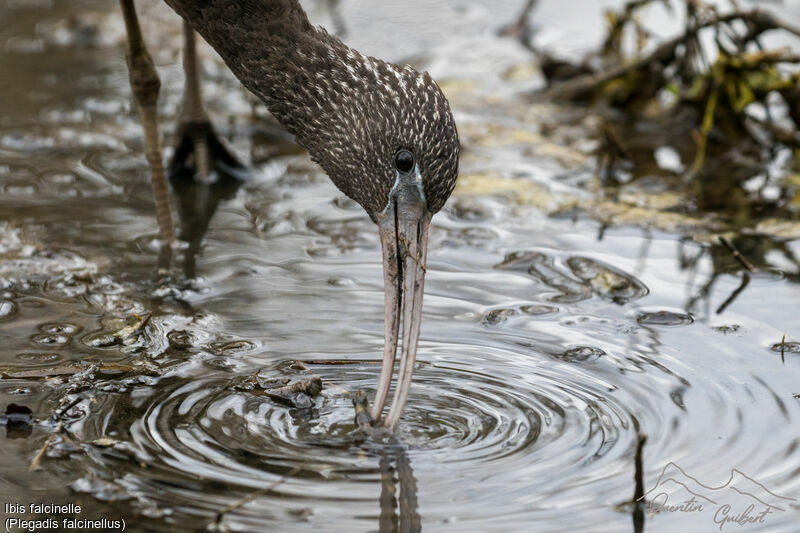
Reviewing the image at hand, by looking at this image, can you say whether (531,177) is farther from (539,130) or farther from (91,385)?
(91,385)

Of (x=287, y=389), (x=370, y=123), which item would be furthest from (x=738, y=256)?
(x=287, y=389)

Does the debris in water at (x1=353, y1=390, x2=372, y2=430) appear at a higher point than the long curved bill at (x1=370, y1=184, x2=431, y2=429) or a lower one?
lower

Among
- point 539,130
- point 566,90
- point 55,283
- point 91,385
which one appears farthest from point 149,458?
point 566,90

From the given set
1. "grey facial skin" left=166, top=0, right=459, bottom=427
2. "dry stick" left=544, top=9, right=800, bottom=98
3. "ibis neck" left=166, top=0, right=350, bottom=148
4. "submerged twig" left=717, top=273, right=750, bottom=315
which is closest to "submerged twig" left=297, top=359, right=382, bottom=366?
"grey facial skin" left=166, top=0, right=459, bottom=427

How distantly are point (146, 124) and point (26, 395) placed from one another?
1.93m

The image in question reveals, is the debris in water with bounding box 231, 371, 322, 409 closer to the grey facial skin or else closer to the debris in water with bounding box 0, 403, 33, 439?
the grey facial skin

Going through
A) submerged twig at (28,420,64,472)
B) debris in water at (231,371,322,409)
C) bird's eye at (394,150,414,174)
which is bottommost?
submerged twig at (28,420,64,472)

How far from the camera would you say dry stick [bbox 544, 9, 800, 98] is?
21.0 feet

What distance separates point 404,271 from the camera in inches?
147

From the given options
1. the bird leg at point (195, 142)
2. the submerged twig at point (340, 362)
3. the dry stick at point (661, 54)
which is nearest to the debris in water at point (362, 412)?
the submerged twig at point (340, 362)

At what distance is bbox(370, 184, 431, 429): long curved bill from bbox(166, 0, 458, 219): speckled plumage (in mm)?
65

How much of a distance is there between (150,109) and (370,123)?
1.81m

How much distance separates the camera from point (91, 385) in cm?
371

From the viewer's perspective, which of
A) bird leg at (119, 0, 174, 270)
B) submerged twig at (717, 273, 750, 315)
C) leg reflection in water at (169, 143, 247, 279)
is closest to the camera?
submerged twig at (717, 273, 750, 315)
